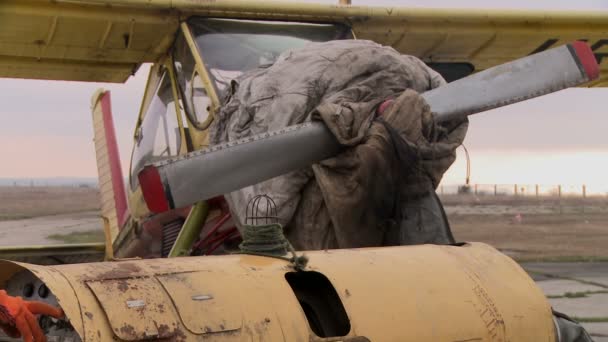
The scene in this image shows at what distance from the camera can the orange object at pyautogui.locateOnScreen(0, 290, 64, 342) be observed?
305 centimetres

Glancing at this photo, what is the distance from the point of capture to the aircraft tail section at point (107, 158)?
30.2 feet

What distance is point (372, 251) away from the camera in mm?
3895

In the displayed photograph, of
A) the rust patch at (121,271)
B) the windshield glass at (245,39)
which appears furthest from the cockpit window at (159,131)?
the rust patch at (121,271)

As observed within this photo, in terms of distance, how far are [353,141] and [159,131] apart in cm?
284

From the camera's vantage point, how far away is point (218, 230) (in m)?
5.93

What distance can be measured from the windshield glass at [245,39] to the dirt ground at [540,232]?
9.83 metres

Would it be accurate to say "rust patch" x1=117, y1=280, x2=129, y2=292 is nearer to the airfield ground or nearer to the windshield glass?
the windshield glass

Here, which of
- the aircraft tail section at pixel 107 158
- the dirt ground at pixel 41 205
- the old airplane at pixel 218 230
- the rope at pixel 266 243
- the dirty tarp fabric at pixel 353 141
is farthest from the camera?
the dirt ground at pixel 41 205

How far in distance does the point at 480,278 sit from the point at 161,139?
150 inches

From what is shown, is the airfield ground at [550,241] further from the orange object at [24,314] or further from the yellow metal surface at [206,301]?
the orange object at [24,314]

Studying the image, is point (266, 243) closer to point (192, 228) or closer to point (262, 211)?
point (262, 211)

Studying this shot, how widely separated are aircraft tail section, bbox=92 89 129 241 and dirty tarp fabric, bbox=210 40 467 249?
152 inches

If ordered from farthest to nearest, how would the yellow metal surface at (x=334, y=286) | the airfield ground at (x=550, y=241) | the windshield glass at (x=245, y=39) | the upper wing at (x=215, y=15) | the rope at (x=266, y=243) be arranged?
1. the airfield ground at (x=550, y=241)
2. the upper wing at (x=215, y=15)
3. the windshield glass at (x=245, y=39)
4. the rope at (x=266, y=243)
5. the yellow metal surface at (x=334, y=286)

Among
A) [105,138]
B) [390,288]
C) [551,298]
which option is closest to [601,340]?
[551,298]
